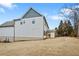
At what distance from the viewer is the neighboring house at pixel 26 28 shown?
3.12 m

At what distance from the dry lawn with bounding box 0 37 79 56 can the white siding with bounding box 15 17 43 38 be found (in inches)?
3.5

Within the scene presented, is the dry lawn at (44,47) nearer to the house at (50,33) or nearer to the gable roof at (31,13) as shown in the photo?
the house at (50,33)

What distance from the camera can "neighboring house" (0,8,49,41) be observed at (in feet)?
10.2

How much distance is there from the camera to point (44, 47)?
3.10 meters

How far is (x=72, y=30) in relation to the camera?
310 cm

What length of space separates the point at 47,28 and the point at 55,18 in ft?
0.47

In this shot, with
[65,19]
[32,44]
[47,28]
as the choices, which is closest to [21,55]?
[32,44]

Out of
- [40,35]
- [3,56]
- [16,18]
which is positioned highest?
[16,18]

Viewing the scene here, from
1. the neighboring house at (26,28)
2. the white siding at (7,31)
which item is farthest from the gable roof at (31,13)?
the white siding at (7,31)

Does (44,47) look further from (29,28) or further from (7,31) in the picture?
(7,31)

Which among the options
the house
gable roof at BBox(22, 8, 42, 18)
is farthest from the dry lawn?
gable roof at BBox(22, 8, 42, 18)

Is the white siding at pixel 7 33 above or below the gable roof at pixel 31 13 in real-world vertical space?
below

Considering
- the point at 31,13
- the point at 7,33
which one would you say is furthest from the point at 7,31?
the point at 31,13

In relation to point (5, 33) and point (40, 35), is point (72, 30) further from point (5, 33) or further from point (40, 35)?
point (5, 33)
